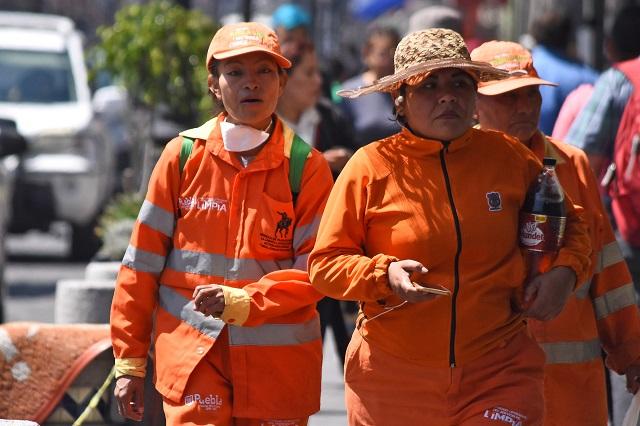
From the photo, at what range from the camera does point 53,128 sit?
16.7 metres

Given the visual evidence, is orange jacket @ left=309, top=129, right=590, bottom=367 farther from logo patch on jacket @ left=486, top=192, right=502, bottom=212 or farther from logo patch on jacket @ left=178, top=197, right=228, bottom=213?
logo patch on jacket @ left=178, top=197, right=228, bottom=213

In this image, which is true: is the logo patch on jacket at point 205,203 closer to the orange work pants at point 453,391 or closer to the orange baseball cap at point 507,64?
the orange work pants at point 453,391

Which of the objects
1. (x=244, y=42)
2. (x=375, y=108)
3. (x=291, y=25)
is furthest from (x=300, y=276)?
(x=291, y=25)

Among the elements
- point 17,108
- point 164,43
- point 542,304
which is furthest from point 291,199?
point 17,108

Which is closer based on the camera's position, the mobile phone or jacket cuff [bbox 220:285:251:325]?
the mobile phone

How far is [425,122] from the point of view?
498 cm

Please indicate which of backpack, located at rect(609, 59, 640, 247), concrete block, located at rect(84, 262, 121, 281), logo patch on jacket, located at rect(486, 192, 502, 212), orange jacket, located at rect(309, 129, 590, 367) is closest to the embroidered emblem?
orange jacket, located at rect(309, 129, 590, 367)

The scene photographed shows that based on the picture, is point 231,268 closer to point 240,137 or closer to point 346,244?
point 240,137

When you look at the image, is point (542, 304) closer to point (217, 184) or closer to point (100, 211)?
point (217, 184)

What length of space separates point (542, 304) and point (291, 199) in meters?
0.94

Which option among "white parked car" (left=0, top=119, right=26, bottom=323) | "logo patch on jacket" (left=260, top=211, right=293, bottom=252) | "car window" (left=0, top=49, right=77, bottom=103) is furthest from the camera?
"car window" (left=0, top=49, right=77, bottom=103)

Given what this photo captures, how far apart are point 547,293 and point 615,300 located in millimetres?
878

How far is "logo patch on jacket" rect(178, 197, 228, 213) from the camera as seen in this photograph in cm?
532

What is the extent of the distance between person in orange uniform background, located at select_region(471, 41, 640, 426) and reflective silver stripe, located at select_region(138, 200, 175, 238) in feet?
3.98
